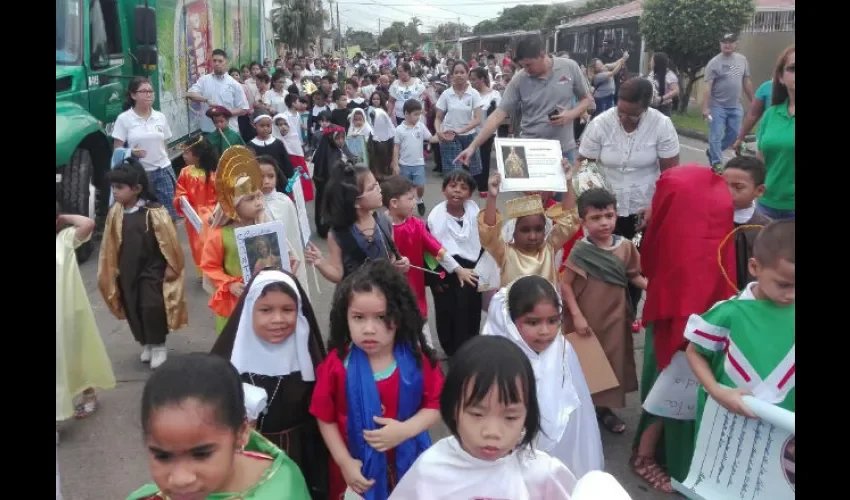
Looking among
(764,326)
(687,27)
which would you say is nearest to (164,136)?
(764,326)

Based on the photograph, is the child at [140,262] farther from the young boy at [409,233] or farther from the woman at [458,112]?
the woman at [458,112]

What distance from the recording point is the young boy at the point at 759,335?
2.18m

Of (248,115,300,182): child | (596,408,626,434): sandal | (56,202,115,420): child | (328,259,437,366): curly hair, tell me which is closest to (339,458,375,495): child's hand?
(328,259,437,366): curly hair

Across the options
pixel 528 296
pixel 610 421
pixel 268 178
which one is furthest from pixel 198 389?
pixel 268 178

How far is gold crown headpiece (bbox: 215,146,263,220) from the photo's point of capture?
3889 millimetres

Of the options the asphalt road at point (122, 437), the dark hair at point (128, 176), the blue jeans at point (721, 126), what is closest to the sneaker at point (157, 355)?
the asphalt road at point (122, 437)

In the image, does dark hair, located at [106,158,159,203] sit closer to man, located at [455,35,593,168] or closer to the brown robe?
man, located at [455,35,593,168]

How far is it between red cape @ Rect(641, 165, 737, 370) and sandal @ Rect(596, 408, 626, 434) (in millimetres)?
724

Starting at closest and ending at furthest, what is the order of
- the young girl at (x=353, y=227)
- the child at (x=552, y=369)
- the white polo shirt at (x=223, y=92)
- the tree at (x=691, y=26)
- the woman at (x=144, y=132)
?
the child at (x=552, y=369), the young girl at (x=353, y=227), the woman at (x=144, y=132), the white polo shirt at (x=223, y=92), the tree at (x=691, y=26)

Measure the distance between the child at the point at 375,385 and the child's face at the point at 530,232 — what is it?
1368 millimetres

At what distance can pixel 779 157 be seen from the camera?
3.62 m

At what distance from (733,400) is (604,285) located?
4.71 feet
